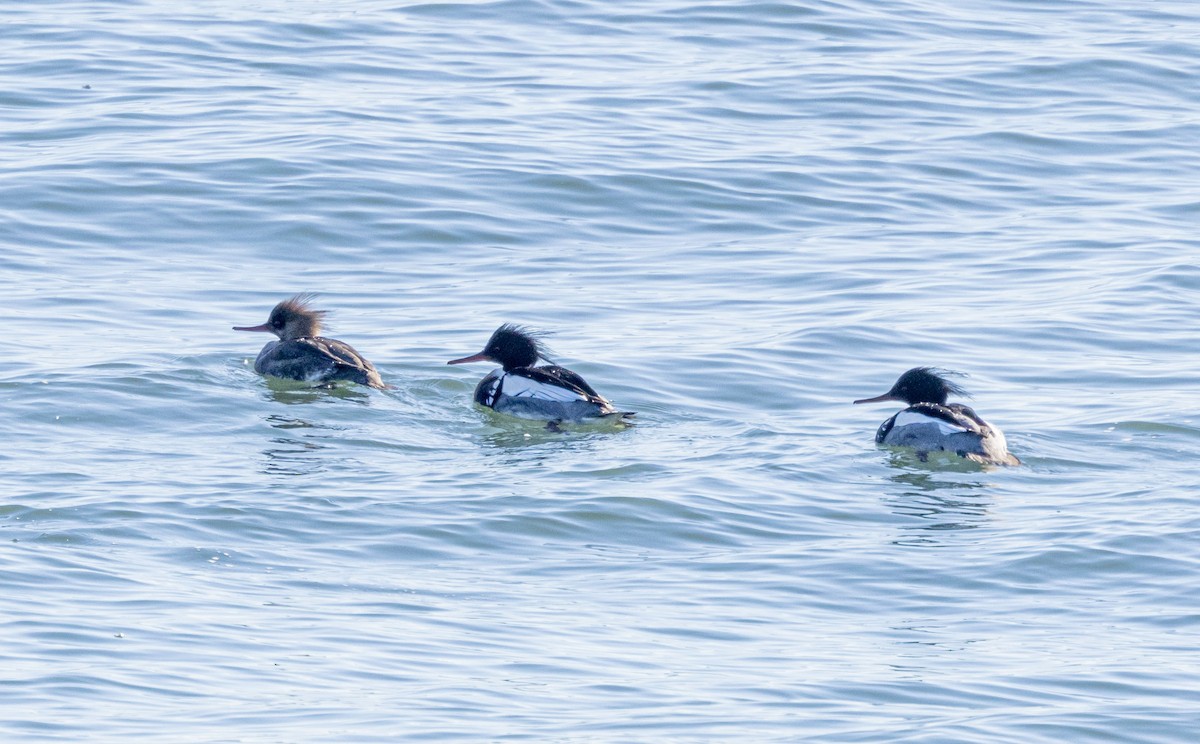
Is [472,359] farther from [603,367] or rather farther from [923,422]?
[923,422]

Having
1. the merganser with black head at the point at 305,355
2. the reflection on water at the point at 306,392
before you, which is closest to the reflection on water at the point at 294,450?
the reflection on water at the point at 306,392

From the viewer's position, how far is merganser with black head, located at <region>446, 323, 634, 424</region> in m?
12.1

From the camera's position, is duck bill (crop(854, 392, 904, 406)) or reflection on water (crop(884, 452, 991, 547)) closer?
reflection on water (crop(884, 452, 991, 547))

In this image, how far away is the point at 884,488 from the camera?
10570 mm

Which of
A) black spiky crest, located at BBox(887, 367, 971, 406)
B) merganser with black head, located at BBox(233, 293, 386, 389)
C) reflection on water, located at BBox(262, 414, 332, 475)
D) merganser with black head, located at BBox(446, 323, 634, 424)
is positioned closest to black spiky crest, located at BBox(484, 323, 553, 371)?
merganser with black head, located at BBox(446, 323, 634, 424)

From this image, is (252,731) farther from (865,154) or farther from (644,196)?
(865,154)

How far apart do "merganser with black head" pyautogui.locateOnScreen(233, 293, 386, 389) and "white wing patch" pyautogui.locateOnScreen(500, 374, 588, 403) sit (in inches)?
33.1

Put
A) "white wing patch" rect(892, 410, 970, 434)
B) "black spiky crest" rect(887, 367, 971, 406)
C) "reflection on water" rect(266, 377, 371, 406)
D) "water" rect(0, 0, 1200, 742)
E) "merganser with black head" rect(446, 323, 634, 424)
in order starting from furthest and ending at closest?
"reflection on water" rect(266, 377, 371, 406), "merganser with black head" rect(446, 323, 634, 424), "black spiky crest" rect(887, 367, 971, 406), "white wing patch" rect(892, 410, 970, 434), "water" rect(0, 0, 1200, 742)

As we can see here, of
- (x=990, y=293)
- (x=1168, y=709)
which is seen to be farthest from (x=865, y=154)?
(x=1168, y=709)

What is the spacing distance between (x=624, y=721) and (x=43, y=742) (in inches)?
79.5

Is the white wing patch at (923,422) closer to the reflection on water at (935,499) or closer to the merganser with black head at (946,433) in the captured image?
the merganser with black head at (946,433)

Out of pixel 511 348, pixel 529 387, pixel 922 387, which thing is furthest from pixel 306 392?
pixel 922 387

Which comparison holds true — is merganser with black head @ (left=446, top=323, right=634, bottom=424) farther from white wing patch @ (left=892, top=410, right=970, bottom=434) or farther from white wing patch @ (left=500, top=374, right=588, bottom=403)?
white wing patch @ (left=892, top=410, right=970, bottom=434)

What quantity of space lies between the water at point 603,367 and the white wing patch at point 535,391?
0.35m
